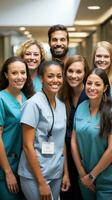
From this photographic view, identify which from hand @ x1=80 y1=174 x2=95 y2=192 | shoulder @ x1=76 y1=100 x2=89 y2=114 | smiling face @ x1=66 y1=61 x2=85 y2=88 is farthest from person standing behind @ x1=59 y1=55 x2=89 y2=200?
hand @ x1=80 y1=174 x2=95 y2=192

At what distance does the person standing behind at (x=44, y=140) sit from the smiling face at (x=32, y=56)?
47cm

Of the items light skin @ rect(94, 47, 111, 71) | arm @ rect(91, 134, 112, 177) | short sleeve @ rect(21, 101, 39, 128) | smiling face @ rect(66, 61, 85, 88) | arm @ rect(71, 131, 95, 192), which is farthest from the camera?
light skin @ rect(94, 47, 111, 71)

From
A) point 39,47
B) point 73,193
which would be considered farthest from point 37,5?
point 73,193

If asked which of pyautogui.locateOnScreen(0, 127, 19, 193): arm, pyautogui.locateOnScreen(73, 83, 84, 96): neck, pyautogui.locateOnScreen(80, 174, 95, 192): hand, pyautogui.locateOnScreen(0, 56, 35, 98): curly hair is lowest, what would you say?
pyautogui.locateOnScreen(80, 174, 95, 192): hand

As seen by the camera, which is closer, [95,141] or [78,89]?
[95,141]

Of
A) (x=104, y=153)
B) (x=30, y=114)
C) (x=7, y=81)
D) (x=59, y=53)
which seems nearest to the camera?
(x=30, y=114)

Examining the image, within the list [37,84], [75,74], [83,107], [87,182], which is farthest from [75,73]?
[87,182]

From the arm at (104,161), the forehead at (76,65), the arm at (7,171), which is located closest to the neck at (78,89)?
the forehead at (76,65)

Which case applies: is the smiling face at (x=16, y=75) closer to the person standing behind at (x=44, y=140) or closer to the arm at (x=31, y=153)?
the person standing behind at (x=44, y=140)

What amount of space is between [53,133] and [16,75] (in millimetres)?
441

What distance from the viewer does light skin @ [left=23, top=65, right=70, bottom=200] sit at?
1.95 m

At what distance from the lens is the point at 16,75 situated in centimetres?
220

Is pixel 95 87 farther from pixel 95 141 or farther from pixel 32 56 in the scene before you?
pixel 32 56

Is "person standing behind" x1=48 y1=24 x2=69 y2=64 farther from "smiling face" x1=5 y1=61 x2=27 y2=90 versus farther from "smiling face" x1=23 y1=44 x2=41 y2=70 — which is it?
"smiling face" x1=5 y1=61 x2=27 y2=90
